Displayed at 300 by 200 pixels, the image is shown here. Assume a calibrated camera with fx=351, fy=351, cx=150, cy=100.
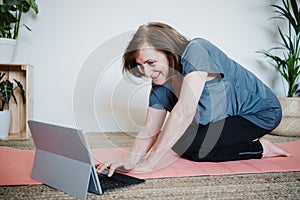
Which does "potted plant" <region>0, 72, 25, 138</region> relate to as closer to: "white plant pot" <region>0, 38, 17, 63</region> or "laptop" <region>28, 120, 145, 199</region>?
"white plant pot" <region>0, 38, 17, 63</region>

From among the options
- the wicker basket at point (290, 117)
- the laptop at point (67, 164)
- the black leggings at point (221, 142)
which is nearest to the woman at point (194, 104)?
the black leggings at point (221, 142)

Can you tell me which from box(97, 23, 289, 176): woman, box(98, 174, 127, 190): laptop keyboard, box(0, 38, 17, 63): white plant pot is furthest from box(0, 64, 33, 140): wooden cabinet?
box(98, 174, 127, 190): laptop keyboard

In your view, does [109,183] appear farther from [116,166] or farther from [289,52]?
[289,52]

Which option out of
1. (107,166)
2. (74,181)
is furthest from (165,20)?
(74,181)

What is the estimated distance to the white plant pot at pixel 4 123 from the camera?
200 centimetres

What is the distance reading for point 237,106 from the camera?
154cm

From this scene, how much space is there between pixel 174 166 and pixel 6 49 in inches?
49.7

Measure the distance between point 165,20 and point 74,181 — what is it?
1.63 metres

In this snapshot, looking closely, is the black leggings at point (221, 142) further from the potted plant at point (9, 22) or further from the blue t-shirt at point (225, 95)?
the potted plant at point (9, 22)

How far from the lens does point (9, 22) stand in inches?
80.3

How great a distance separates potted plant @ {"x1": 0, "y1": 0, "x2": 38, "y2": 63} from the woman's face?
1069 mm

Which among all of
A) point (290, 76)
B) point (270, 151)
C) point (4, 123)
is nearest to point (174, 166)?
point (270, 151)

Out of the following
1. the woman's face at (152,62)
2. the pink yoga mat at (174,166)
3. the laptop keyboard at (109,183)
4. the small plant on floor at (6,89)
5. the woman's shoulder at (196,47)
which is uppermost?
the woman's shoulder at (196,47)

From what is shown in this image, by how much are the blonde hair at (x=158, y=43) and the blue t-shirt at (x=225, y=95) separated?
4cm
